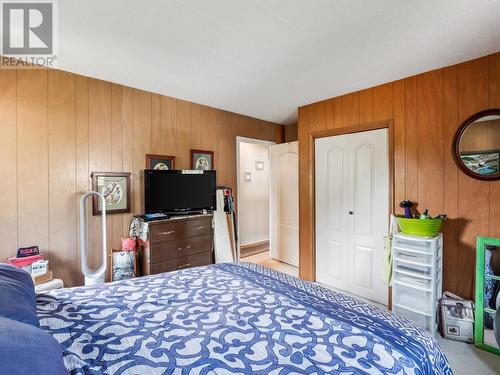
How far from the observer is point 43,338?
25.3 inches

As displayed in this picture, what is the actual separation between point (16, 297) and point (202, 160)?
2836 millimetres

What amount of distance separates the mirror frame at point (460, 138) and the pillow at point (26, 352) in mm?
2997

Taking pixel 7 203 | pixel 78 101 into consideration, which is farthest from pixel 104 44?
pixel 7 203

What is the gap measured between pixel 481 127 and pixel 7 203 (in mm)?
4236

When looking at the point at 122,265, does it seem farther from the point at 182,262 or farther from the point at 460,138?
the point at 460,138

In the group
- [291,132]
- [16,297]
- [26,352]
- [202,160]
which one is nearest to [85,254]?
[202,160]

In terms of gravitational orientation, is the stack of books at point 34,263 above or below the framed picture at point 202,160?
below

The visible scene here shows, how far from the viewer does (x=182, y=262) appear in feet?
9.70

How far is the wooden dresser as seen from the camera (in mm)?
2721

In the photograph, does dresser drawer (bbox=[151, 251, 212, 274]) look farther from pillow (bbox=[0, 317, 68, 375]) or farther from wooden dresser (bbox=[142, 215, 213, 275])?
pillow (bbox=[0, 317, 68, 375])

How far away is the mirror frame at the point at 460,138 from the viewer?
216cm

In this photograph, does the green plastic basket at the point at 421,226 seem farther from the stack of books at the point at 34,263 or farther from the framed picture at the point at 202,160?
the stack of books at the point at 34,263

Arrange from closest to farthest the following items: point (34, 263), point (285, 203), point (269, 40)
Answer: point (269, 40) → point (34, 263) → point (285, 203)

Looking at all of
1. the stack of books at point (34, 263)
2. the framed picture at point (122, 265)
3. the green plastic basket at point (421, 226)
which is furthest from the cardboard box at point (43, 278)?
the green plastic basket at point (421, 226)
